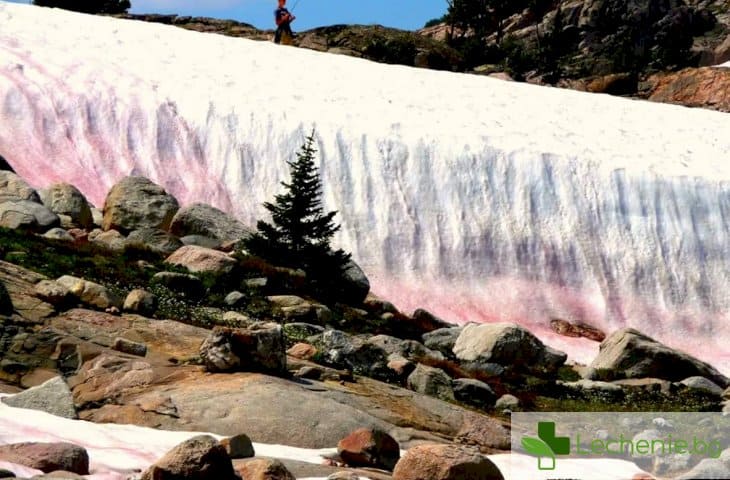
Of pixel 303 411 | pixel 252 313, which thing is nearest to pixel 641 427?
pixel 303 411

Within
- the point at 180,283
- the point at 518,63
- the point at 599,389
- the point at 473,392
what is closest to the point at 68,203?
the point at 180,283

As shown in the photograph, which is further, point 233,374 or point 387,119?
point 387,119

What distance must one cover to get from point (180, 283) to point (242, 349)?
22.0 ft

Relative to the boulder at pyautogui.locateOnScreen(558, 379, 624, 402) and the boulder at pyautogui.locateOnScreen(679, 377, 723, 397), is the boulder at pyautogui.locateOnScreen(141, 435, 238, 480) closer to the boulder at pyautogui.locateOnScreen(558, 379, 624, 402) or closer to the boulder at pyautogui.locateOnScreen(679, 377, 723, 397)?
the boulder at pyautogui.locateOnScreen(558, 379, 624, 402)

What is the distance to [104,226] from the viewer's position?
80.5 ft

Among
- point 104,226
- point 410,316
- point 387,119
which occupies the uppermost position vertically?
point 387,119

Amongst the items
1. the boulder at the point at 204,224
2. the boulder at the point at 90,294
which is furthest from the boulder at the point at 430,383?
the boulder at the point at 204,224

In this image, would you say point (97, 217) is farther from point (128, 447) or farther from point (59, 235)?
point (128, 447)

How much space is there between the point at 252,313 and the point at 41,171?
11.1 metres

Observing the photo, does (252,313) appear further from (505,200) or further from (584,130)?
(584,130)

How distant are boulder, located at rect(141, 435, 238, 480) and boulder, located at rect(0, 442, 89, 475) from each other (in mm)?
897

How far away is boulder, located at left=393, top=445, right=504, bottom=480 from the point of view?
9055mm

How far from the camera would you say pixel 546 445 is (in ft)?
42.7

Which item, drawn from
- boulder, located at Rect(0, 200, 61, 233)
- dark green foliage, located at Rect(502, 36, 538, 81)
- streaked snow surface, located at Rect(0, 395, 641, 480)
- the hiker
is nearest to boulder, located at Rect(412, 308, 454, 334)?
boulder, located at Rect(0, 200, 61, 233)
